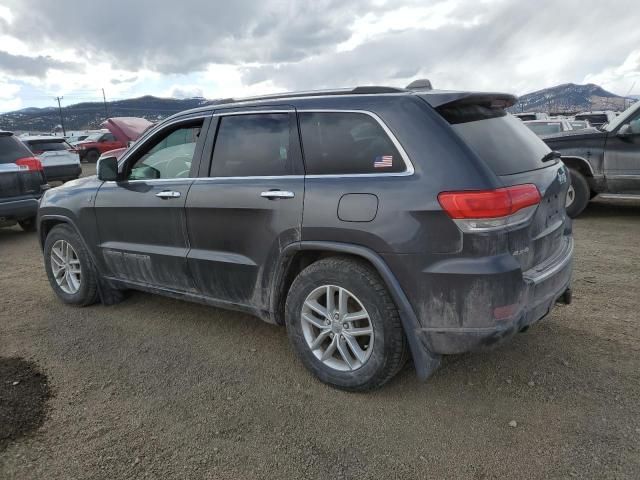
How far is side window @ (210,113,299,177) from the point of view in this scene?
10.8 feet

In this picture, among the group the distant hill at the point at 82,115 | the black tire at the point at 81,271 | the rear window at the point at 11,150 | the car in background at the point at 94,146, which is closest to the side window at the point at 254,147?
the black tire at the point at 81,271

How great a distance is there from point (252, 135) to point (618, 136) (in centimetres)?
622

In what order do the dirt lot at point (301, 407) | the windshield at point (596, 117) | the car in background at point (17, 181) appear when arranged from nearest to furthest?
1. the dirt lot at point (301, 407)
2. the car in background at point (17, 181)
3. the windshield at point (596, 117)

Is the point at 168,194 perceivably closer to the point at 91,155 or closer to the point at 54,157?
the point at 54,157

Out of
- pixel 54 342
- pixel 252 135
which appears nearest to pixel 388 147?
pixel 252 135

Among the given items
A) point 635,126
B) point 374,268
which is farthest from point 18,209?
point 635,126

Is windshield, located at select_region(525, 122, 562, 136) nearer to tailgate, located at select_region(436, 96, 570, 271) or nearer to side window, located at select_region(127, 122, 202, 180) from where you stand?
tailgate, located at select_region(436, 96, 570, 271)

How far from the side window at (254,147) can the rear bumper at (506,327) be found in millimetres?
1346

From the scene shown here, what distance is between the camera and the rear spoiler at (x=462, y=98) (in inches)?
113

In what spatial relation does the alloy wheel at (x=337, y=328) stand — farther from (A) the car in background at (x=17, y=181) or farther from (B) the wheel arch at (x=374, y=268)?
(A) the car in background at (x=17, y=181)

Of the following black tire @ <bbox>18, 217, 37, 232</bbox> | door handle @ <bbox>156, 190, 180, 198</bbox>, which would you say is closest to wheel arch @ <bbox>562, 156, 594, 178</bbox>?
door handle @ <bbox>156, 190, 180, 198</bbox>

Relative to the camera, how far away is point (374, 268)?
9.59 feet

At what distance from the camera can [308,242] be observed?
305 centimetres

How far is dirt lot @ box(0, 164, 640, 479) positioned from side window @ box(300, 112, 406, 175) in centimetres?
137
